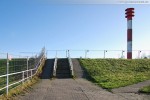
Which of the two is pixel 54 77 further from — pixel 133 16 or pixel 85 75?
pixel 133 16

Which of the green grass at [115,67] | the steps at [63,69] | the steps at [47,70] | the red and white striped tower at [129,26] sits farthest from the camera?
the red and white striped tower at [129,26]

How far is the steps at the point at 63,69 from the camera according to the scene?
30.5 meters

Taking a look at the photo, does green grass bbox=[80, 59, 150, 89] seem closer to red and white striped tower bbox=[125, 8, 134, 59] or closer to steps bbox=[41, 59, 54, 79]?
steps bbox=[41, 59, 54, 79]

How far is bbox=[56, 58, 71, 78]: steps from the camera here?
99.9 ft

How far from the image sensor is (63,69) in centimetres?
3306

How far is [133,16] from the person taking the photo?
172 feet

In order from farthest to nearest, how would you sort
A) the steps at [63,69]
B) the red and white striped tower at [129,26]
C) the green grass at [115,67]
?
the red and white striped tower at [129,26], the green grass at [115,67], the steps at [63,69]

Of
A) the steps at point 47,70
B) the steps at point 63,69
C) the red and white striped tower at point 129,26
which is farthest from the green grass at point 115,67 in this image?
the red and white striped tower at point 129,26

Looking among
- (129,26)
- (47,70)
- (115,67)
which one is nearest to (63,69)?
(47,70)

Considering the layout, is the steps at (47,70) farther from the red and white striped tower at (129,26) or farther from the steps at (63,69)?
the red and white striped tower at (129,26)

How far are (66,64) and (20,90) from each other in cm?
1804

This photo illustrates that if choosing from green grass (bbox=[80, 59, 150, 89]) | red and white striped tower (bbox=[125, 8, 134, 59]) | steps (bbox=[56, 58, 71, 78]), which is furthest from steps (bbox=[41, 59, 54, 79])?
red and white striped tower (bbox=[125, 8, 134, 59])

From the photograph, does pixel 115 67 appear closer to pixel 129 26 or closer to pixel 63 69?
pixel 63 69

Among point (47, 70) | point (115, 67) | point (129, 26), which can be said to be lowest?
point (47, 70)
